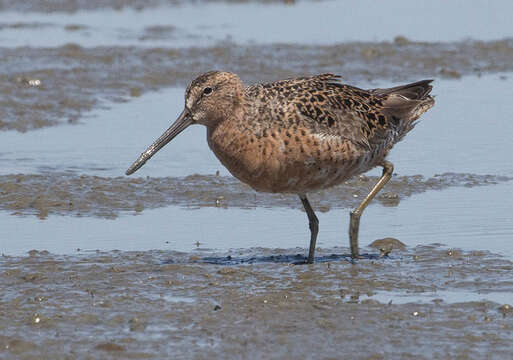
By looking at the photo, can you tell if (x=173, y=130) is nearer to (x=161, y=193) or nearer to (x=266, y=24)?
(x=161, y=193)

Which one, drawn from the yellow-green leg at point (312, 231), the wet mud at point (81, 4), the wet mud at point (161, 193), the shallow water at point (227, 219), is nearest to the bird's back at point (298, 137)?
the yellow-green leg at point (312, 231)

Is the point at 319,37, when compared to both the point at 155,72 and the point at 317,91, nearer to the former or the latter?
the point at 155,72

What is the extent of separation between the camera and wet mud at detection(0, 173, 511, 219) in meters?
8.63

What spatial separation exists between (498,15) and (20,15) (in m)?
7.31

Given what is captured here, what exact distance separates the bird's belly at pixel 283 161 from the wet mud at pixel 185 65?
4810 millimetres

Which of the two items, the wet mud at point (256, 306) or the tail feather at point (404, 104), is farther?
the tail feather at point (404, 104)

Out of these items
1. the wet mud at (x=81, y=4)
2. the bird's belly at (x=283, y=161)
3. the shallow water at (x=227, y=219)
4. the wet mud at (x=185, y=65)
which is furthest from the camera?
the wet mud at (x=81, y=4)

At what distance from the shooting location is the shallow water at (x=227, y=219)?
5793mm

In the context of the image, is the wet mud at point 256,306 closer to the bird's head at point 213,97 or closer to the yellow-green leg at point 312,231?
the yellow-green leg at point 312,231

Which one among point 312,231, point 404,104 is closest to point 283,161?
point 312,231

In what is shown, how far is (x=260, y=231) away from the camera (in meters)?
8.09

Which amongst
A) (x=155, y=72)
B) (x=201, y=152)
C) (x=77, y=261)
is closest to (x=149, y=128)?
(x=201, y=152)

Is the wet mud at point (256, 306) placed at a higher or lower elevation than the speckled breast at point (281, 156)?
lower

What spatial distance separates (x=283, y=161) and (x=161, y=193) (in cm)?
231
